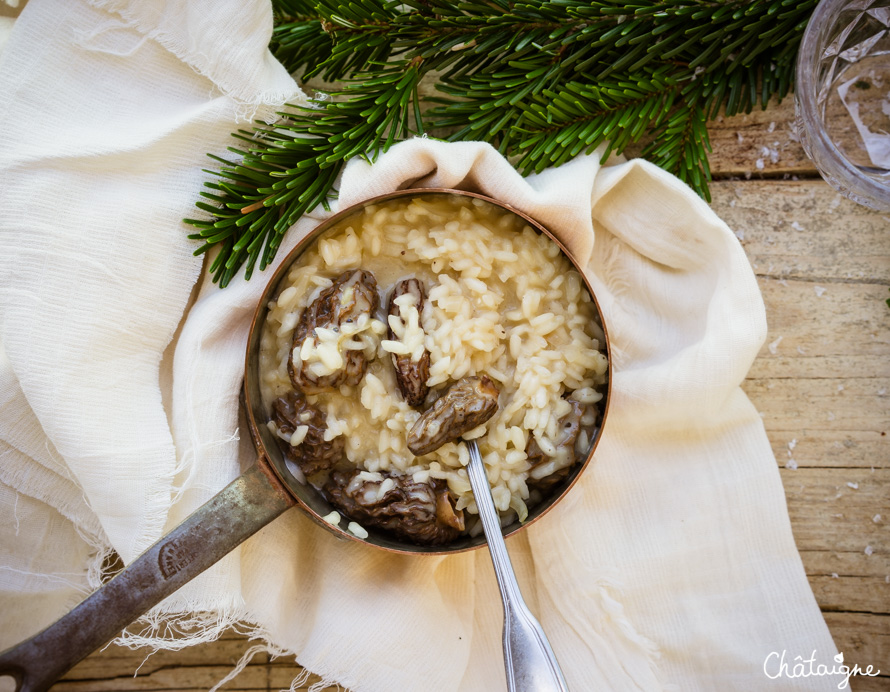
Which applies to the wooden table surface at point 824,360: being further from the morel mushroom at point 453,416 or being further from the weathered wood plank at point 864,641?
the morel mushroom at point 453,416

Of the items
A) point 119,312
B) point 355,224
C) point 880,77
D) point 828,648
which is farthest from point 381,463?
point 880,77

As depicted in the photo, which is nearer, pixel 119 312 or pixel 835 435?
pixel 119 312

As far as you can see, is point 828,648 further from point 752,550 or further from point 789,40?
point 789,40

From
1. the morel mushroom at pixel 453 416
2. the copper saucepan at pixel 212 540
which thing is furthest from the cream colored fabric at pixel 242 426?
the morel mushroom at pixel 453 416

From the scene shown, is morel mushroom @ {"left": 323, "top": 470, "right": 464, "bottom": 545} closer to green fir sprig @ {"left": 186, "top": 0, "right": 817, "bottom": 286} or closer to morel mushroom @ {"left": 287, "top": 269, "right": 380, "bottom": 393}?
morel mushroom @ {"left": 287, "top": 269, "right": 380, "bottom": 393}

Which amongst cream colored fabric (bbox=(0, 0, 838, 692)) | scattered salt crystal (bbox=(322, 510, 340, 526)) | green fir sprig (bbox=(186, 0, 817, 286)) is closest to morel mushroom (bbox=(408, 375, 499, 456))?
scattered salt crystal (bbox=(322, 510, 340, 526))

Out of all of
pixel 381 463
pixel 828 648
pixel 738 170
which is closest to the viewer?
pixel 381 463

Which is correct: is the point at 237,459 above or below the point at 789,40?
below
